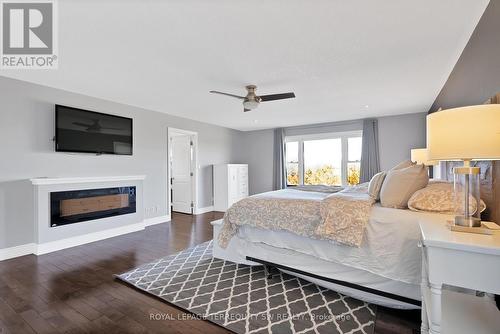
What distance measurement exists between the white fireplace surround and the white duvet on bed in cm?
357

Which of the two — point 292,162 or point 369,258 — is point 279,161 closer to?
point 292,162

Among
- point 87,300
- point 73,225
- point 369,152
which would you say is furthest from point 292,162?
point 87,300

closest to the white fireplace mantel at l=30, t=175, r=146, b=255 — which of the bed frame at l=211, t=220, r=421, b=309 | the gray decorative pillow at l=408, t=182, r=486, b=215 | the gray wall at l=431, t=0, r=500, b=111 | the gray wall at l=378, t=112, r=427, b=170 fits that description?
the bed frame at l=211, t=220, r=421, b=309

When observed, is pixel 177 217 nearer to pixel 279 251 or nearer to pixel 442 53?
pixel 279 251

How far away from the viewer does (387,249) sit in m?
1.94

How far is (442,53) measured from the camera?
2.53 metres

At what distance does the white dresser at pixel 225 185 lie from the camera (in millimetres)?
6428

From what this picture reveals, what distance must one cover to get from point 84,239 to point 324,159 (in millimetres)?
5606

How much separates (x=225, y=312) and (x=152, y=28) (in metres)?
2.48

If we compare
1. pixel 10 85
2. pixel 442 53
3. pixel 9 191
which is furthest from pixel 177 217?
pixel 442 53

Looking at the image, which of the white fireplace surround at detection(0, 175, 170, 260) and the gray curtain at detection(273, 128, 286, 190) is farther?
the gray curtain at detection(273, 128, 286, 190)

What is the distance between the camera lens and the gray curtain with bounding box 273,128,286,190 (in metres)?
6.99

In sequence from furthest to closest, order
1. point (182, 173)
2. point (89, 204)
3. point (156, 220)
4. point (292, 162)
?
point (292, 162) → point (182, 173) → point (156, 220) → point (89, 204)

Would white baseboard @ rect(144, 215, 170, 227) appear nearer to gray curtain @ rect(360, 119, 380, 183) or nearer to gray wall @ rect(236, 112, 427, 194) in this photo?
gray wall @ rect(236, 112, 427, 194)
